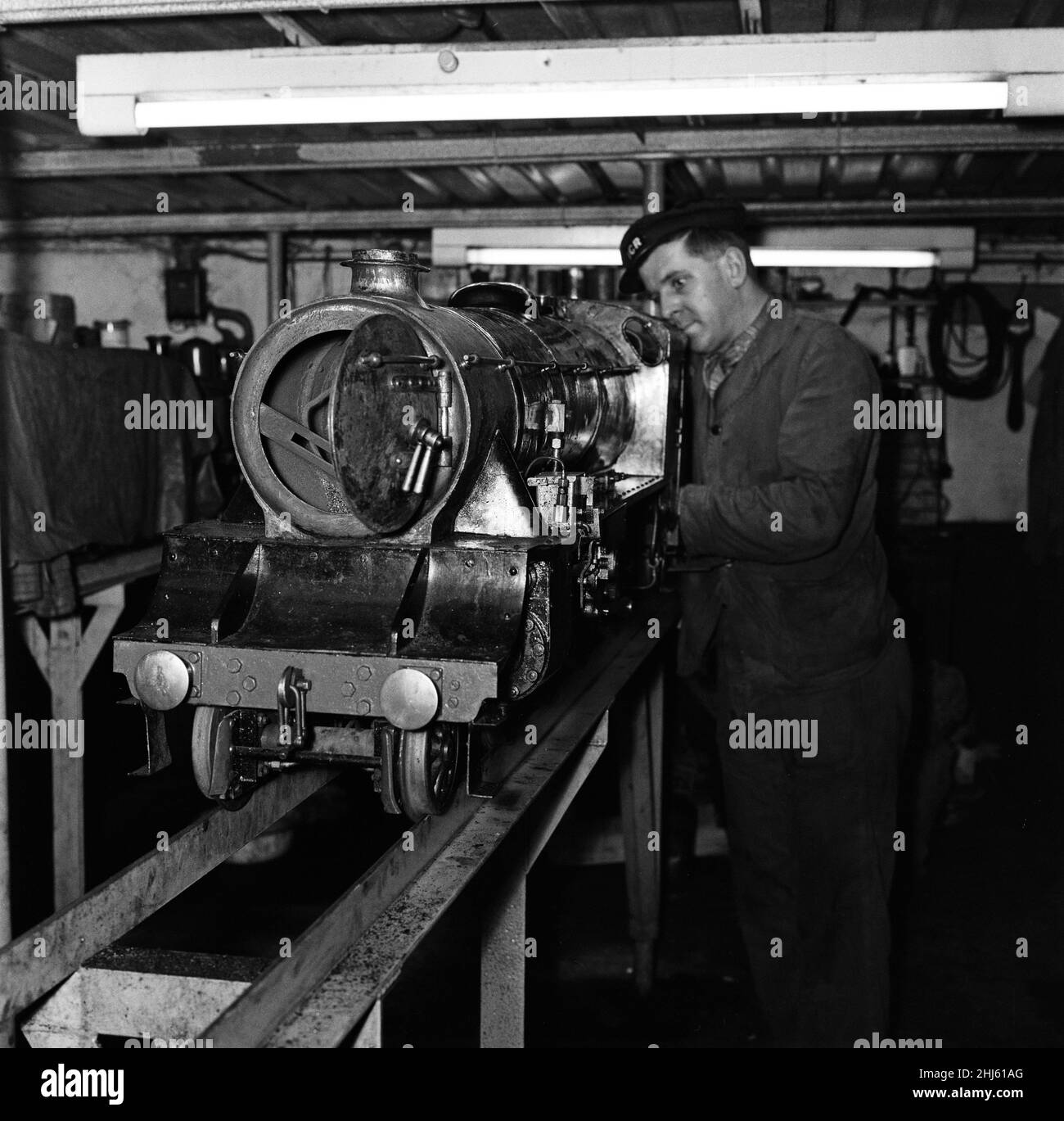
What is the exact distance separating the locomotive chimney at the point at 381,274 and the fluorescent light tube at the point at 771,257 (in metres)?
3.00

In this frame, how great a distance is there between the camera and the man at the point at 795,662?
3021 mm

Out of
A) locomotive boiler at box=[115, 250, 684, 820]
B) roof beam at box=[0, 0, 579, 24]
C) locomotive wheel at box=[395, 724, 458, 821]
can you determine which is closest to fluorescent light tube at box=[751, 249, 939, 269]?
roof beam at box=[0, 0, 579, 24]

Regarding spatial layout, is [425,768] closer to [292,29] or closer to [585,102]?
[585,102]

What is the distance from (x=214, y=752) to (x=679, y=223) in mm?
1872

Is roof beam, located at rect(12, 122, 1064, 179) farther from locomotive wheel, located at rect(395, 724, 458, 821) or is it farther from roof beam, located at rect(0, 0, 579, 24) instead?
locomotive wheel, located at rect(395, 724, 458, 821)

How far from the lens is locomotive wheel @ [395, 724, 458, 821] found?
5.92ft

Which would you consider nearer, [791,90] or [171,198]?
[791,90]

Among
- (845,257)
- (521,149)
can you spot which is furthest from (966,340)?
(521,149)

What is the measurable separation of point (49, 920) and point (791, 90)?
2.11 m

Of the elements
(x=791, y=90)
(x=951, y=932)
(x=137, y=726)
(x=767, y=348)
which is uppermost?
(x=791, y=90)

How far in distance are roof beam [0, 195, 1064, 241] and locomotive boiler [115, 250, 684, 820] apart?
3798 millimetres

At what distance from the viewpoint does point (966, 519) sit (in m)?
7.05
